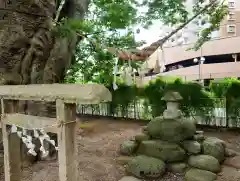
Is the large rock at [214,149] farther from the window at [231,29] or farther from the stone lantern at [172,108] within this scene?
the window at [231,29]

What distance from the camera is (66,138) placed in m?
2.58

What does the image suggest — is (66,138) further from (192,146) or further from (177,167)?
(192,146)

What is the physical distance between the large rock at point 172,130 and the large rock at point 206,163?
2.02ft

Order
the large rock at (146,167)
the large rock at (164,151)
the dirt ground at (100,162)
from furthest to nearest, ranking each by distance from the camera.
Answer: the large rock at (164,151) < the large rock at (146,167) < the dirt ground at (100,162)

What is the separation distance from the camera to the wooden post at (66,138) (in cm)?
257

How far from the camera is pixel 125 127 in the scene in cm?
992

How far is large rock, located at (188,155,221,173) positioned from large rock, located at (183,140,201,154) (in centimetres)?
22

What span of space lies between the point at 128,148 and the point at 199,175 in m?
1.88

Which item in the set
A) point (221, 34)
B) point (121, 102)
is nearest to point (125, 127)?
point (121, 102)

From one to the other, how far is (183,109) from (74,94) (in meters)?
8.01

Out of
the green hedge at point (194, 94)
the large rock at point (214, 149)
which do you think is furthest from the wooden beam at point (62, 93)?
the green hedge at point (194, 94)

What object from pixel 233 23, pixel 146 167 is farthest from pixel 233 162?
pixel 233 23

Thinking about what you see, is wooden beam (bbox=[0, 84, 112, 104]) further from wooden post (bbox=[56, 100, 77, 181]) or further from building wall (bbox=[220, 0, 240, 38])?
building wall (bbox=[220, 0, 240, 38])

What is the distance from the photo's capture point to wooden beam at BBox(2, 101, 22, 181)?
11.1 feet
